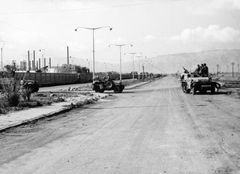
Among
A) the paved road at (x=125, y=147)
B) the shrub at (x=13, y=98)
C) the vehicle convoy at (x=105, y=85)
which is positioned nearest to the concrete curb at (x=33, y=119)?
the paved road at (x=125, y=147)

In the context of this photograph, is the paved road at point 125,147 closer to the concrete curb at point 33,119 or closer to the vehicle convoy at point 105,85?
the concrete curb at point 33,119

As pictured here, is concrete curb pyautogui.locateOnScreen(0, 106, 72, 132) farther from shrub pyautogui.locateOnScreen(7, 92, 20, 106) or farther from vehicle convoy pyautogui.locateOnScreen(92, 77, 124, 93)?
vehicle convoy pyautogui.locateOnScreen(92, 77, 124, 93)

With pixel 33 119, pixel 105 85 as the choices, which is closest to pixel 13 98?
pixel 33 119

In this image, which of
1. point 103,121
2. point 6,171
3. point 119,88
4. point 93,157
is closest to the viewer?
point 6,171

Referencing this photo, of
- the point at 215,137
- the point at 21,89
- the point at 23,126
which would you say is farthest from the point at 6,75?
the point at 215,137

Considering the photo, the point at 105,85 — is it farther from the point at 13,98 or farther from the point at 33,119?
the point at 33,119

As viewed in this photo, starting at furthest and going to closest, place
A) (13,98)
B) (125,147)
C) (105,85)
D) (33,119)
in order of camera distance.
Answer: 1. (105,85)
2. (13,98)
3. (33,119)
4. (125,147)

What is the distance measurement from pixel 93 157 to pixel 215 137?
3.61 metres

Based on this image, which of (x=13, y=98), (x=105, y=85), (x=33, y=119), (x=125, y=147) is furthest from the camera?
(x=105, y=85)

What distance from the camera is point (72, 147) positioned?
8.12 metres

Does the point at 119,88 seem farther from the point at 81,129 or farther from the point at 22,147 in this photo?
the point at 22,147

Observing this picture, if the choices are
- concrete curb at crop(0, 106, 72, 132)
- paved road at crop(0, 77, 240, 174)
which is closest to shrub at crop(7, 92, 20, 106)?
concrete curb at crop(0, 106, 72, 132)

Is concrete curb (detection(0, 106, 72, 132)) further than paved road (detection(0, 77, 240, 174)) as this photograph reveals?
Yes

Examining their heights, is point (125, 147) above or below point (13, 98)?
below
